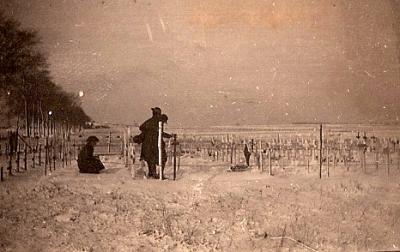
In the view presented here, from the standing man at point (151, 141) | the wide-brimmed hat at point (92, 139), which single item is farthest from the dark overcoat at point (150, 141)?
the wide-brimmed hat at point (92, 139)

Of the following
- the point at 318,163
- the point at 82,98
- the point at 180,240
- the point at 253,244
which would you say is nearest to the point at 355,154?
the point at 318,163

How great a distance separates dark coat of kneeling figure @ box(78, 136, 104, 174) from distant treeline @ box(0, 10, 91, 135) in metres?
0.11

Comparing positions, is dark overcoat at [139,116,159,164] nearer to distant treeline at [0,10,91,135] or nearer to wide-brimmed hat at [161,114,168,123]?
wide-brimmed hat at [161,114,168,123]

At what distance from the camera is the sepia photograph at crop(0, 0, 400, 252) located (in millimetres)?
2172

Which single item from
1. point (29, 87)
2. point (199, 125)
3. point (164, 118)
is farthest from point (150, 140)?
point (29, 87)

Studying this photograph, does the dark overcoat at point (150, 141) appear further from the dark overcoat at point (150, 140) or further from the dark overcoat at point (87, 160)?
the dark overcoat at point (87, 160)

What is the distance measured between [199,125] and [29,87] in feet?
3.04

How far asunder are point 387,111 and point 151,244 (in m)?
1.71

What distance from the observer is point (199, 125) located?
2.40 meters

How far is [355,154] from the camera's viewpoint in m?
2.71

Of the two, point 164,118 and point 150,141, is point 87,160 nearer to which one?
point 150,141

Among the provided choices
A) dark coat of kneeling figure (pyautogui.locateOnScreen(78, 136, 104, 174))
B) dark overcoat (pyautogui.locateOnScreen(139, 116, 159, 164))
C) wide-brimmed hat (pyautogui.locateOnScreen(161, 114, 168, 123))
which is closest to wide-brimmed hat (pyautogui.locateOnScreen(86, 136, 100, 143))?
dark coat of kneeling figure (pyautogui.locateOnScreen(78, 136, 104, 174))

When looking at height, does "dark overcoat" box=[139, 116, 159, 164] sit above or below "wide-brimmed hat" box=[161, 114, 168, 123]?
below

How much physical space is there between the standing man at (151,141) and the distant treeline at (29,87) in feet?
1.08
